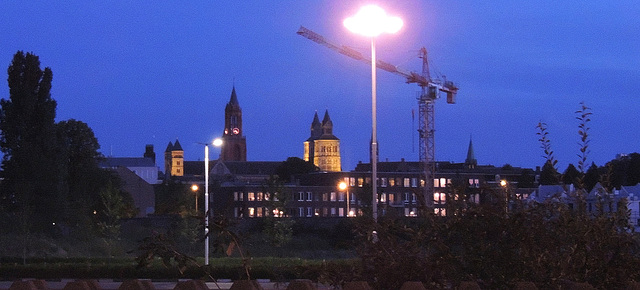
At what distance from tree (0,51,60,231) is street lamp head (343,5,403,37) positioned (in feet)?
154

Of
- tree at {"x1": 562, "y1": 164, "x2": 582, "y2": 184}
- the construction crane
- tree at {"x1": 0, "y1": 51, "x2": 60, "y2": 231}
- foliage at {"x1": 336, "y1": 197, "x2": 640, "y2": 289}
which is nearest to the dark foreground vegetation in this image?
foliage at {"x1": 336, "y1": 197, "x2": 640, "y2": 289}

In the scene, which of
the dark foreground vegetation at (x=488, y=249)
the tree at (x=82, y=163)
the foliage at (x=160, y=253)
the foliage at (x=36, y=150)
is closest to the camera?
the foliage at (x=160, y=253)

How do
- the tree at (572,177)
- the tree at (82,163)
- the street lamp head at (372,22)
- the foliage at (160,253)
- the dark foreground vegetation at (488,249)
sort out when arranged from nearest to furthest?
the foliage at (160,253), the dark foreground vegetation at (488,249), the tree at (572,177), the street lamp head at (372,22), the tree at (82,163)

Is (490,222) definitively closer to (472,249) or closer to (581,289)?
(472,249)

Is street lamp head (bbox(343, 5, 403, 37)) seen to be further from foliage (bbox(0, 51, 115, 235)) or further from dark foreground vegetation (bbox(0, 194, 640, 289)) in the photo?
foliage (bbox(0, 51, 115, 235))

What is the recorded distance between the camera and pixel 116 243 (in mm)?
55469

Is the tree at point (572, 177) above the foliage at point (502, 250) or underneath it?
above

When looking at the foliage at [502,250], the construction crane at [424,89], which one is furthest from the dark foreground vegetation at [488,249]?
the construction crane at [424,89]

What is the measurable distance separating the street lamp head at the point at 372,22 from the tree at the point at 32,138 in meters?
47.0

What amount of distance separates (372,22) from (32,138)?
162ft

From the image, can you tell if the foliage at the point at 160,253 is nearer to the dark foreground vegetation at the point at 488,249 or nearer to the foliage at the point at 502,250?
the dark foreground vegetation at the point at 488,249

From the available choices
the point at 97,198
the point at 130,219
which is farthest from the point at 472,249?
the point at 130,219

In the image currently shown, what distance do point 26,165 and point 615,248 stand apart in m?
61.4

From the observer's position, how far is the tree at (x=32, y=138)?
2488 inches
